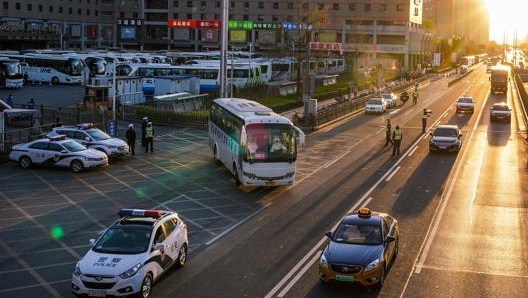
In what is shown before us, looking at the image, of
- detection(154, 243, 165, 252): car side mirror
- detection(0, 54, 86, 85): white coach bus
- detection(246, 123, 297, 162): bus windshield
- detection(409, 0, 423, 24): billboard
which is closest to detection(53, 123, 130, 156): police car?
detection(246, 123, 297, 162): bus windshield

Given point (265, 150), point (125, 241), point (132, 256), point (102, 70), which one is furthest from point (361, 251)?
point (102, 70)

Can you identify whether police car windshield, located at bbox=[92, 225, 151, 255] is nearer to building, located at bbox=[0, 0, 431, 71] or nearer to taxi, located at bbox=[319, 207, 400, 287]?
taxi, located at bbox=[319, 207, 400, 287]

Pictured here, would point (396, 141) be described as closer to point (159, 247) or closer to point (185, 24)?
point (159, 247)

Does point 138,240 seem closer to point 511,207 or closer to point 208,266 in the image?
point 208,266

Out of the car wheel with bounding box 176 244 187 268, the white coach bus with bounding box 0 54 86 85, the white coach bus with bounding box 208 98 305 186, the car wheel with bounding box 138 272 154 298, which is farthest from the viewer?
the white coach bus with bounding box 0 54 86 85

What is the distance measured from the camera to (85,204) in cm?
2478

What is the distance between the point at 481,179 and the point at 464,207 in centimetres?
632

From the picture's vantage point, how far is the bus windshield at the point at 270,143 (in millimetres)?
27078

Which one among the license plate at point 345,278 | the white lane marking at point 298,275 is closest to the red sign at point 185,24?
the white lane marking at point 298,275

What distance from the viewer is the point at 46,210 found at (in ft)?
78.1

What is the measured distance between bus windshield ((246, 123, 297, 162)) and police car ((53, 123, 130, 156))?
28.9 ft

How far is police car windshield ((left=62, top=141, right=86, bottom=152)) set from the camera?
1220 inches

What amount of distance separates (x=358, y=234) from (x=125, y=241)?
17.7ft

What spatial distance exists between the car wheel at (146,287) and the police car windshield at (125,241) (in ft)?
2.01
